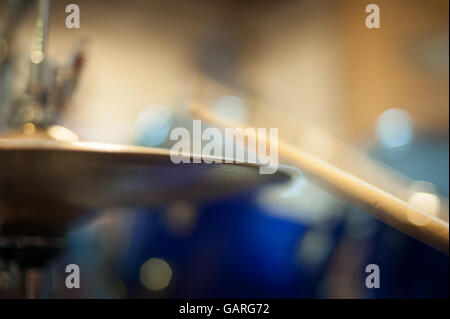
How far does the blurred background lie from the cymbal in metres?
0.07

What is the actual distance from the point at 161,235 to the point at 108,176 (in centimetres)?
57

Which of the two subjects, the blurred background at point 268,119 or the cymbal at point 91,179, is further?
the blurred background at point 268,119

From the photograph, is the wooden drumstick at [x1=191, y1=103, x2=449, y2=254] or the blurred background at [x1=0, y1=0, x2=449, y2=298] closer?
the wooden drumstick at [x1=191, y1=103, x2=449, y2=254]

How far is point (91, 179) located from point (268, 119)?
0.98 meters

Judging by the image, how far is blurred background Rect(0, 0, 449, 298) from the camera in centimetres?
82

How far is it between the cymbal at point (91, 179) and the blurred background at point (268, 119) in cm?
7

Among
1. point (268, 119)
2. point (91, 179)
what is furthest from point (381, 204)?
point (268, 119)

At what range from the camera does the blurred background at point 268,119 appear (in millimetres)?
816

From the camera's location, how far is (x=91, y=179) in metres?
0.32

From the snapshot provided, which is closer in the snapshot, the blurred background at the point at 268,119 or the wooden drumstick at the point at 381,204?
the wooden drumstick at the point at 381,204

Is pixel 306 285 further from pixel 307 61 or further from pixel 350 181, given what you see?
pixel 307 61

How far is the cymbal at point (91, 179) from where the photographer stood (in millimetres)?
280

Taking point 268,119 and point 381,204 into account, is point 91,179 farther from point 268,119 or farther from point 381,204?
point 268,119
